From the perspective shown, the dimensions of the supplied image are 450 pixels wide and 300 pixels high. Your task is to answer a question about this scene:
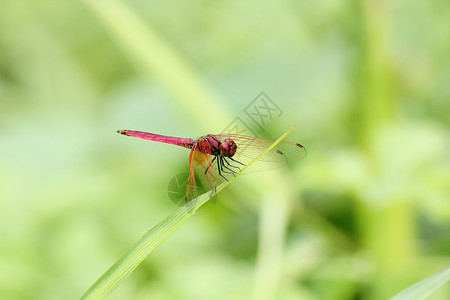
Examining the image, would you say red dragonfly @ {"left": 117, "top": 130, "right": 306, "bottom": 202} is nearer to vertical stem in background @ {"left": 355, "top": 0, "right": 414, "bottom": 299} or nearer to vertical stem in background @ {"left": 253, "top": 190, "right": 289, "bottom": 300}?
vertical stem in background @ {"left": 253, "top": 190, "right": 289, "bottom": 300}

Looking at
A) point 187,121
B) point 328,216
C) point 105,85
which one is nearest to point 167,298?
point 187,121

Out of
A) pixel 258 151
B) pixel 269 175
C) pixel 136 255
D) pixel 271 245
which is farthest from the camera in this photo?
pixel 269 175

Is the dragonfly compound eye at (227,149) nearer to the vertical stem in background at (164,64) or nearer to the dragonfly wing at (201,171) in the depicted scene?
the dragonfly wing at (201,171)

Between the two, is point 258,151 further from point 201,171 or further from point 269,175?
point 269,175

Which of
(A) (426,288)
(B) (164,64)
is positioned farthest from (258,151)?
(B) (164,64)

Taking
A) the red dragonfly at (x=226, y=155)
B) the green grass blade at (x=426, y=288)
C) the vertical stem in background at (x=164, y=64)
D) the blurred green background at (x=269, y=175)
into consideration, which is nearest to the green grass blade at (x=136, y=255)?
the green grass blade at (x=426, y=288)

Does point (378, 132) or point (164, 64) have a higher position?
point (164, 64)
